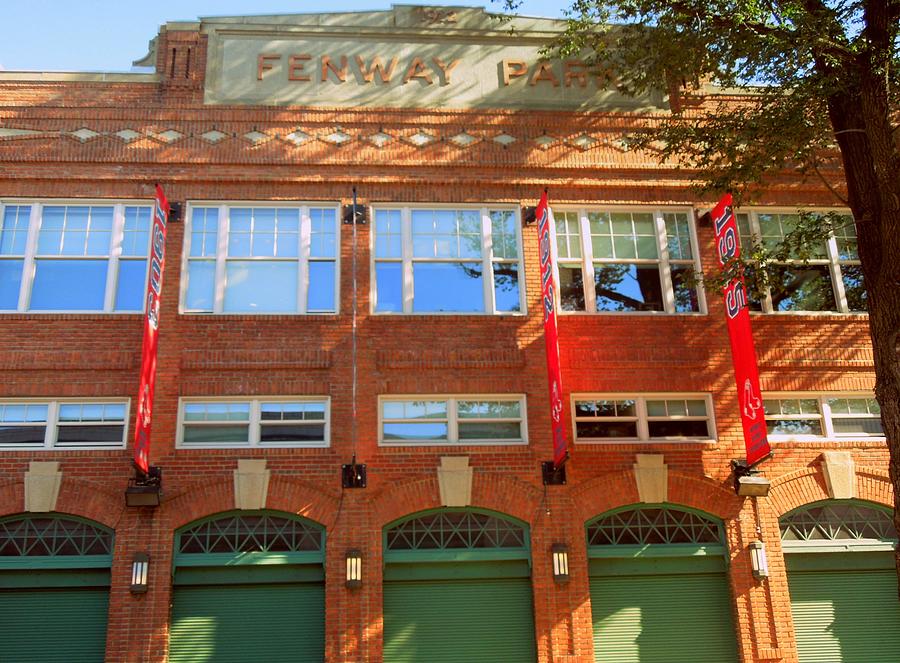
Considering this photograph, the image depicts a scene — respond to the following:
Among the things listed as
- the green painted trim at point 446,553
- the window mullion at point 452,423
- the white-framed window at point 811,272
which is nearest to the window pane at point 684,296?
the white-framed window at point 811,272

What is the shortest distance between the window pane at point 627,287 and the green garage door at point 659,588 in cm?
334

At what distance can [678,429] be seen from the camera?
1380cm

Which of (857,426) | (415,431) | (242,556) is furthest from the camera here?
(857,426)

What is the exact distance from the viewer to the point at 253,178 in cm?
1443

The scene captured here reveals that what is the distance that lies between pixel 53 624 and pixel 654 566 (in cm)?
847

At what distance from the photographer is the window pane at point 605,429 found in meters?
13.6

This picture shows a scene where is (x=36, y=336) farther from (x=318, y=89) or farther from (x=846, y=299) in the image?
(x=846, y=299)

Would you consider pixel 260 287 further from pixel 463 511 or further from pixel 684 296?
pixel 684 296

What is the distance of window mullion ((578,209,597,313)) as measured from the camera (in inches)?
563

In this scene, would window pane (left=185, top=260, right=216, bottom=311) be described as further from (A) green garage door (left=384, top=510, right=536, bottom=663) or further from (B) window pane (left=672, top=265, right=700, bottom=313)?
(B) window pane (left=672, top=265, right=700, bottom=313)

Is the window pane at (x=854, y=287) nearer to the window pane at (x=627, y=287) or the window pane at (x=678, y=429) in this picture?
the window pane at (x=627, y=287)

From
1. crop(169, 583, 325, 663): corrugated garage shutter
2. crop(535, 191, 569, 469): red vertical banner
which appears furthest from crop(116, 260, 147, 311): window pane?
crop(535, 191, 569, 469): red vertical banner

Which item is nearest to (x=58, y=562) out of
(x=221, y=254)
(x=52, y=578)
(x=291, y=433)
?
(x=52, y=578)

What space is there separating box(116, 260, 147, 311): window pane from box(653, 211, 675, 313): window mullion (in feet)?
27.4
